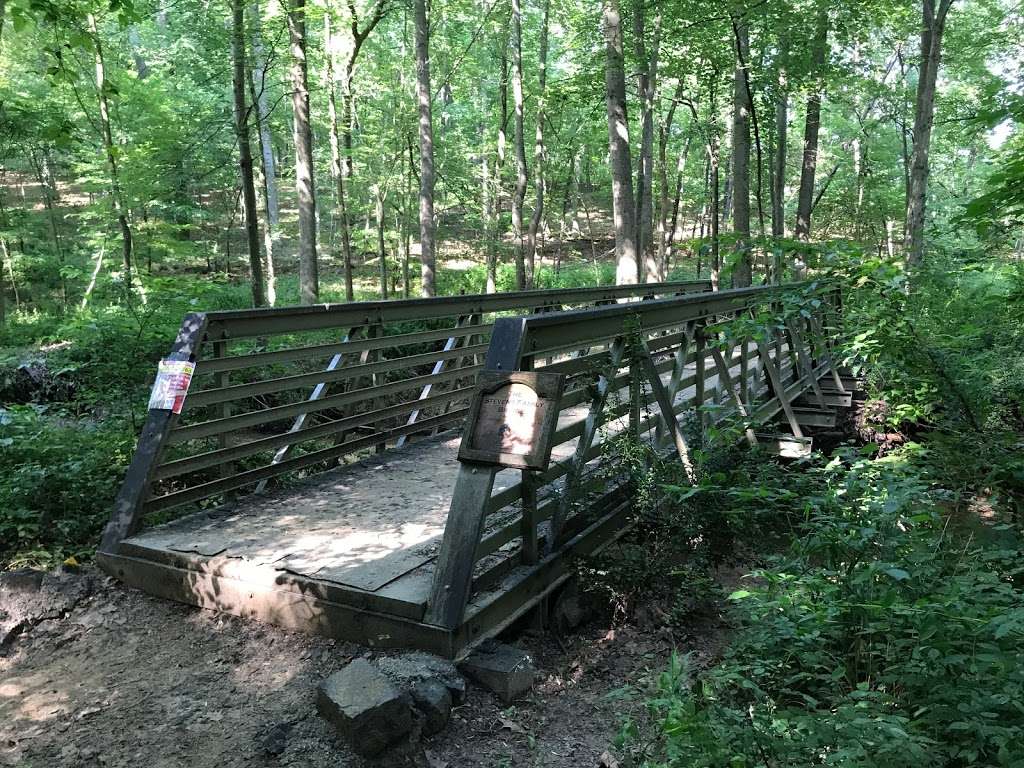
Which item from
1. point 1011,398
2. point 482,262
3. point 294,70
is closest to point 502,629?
point 1011,398

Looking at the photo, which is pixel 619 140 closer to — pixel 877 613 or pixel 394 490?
pixel 394 490

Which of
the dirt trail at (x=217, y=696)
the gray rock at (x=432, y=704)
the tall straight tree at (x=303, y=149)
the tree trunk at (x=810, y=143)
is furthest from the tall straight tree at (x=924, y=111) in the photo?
the gray rock at (x=432, y=704)

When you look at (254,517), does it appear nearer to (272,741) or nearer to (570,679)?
(272,741)

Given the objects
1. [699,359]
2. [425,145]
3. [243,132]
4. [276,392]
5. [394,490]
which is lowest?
[394,490]

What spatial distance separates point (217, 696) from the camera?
3078mm

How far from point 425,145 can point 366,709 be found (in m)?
14.0

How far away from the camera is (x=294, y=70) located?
12453 mm

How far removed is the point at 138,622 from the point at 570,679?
7.70 feet

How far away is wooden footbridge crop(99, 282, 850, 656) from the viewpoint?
3.31 meters

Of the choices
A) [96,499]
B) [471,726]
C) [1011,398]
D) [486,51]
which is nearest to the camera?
[471,726]

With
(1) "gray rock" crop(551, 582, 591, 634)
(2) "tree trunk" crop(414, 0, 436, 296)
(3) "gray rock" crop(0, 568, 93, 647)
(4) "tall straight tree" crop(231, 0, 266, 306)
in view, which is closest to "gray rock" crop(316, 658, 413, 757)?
(1) "gray rock" crop(551, 582, 591, 634)

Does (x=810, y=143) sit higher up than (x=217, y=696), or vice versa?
(x=810, y=143)

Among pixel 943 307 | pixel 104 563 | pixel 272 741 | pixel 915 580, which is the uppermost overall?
pixel 943 307

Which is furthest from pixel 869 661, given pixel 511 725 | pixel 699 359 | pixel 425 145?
pixel 425 145
